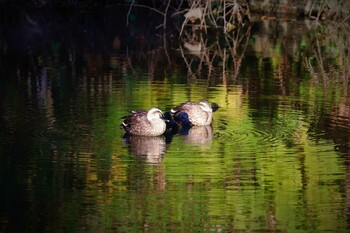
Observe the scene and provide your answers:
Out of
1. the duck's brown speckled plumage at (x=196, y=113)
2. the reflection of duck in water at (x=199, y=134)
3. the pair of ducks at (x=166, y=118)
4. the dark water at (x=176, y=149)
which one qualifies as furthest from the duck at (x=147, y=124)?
the duck's brown speckled plumage at (x=196, y=113)

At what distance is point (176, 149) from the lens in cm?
1344

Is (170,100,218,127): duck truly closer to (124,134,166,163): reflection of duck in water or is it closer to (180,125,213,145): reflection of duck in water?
(180,125,213,145): reflection of duck in water

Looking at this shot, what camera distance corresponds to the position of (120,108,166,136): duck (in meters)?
14.4

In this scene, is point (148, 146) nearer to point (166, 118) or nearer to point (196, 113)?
point (166, 118)

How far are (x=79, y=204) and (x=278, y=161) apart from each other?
2.91m

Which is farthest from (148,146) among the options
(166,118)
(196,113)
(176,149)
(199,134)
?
(196,113)

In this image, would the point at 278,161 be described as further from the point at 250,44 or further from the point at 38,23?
the point at 38,23

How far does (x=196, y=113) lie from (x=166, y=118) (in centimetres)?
45

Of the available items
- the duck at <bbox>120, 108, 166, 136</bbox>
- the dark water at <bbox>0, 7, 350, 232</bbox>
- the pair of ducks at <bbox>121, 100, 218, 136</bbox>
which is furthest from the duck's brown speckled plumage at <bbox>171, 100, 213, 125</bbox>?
the duck at <bbox>120, 108, 166, 136</bbox>

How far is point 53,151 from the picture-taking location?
520 inches

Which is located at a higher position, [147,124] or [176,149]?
[147,124]

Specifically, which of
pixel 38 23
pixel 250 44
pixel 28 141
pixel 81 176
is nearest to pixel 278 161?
pixel 81 176

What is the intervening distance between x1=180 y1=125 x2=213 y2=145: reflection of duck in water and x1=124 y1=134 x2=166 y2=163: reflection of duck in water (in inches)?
15.3

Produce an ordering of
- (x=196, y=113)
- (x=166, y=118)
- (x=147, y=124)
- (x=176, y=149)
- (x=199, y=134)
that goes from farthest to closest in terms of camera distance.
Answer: (x=196, y=113) → (x=166, y=118) → (x=199, y=134) → (x=147, y=124) → (x=176, y=149)
